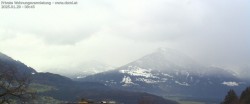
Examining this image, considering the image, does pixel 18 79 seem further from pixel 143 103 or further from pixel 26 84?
pixel 143 103

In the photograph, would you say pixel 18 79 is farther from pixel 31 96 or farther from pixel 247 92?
pixel 247 92

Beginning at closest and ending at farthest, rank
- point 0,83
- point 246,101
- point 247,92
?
point 0,83
point 246,101
point 247,92

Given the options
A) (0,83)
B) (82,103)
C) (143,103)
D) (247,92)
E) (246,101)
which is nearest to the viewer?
(0,83)

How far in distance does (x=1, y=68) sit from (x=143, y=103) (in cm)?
2829

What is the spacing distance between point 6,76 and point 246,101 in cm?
14213

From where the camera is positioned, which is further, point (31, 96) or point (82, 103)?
point (82, 103)

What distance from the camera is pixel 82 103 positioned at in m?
101

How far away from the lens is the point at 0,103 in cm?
2442

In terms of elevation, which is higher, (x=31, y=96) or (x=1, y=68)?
(x=1, y=68)

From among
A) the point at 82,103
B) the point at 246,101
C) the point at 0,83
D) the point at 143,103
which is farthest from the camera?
the point at 246,101

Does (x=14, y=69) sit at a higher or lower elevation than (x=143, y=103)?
higher

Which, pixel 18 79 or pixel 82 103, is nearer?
pixel 18 79

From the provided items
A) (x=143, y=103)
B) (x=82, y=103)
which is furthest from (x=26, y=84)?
(x=82, y=103)

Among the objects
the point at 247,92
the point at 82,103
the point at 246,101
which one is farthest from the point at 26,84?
the point at 247,92
